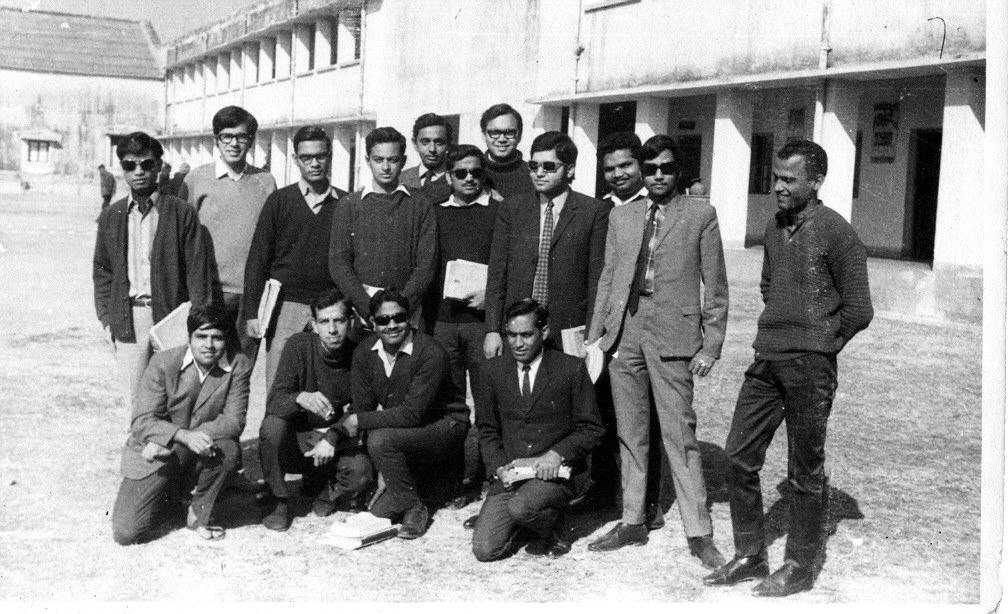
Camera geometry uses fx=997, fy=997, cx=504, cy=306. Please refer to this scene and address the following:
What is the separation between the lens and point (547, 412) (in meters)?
4.58

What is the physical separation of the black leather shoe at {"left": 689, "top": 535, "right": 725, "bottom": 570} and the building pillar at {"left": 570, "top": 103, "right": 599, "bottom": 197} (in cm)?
1289

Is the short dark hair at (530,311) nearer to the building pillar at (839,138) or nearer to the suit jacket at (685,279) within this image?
the suit jacket at (685,279)

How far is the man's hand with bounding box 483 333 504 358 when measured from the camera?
4.84 metres

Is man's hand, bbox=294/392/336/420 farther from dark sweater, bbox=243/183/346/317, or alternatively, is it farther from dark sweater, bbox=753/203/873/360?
dark sweater, bbox=753/203/873/360

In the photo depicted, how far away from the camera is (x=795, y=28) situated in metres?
12.6

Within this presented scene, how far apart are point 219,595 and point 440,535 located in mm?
1106

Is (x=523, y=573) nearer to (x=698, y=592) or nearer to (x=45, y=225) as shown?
(x=698, y=592)

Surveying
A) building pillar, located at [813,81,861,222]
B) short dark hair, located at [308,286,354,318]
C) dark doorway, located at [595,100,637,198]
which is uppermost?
dark doorway, located at [595,100,637,198]

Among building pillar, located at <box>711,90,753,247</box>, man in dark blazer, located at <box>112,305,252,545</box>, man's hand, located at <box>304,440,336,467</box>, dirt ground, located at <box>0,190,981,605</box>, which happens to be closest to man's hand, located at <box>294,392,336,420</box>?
man's hand, located at <box>304,440,336,467</box>

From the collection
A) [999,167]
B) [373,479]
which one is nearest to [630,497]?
[373,479]

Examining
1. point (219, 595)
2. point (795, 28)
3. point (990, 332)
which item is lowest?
point (219, 595)

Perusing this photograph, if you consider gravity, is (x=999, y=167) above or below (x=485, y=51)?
below

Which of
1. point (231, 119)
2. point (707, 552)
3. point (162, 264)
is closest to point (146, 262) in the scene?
point (162, 264)

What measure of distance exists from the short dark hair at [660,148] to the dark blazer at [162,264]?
2.23m
